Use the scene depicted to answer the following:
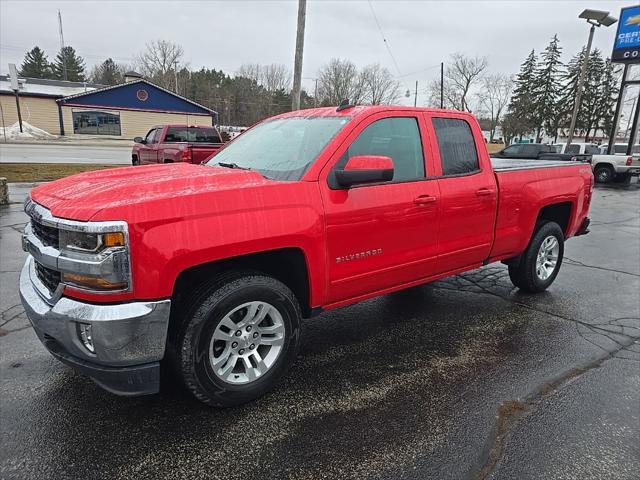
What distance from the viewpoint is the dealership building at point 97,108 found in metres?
40.4

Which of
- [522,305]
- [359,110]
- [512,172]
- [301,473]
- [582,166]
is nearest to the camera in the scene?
[301,473]

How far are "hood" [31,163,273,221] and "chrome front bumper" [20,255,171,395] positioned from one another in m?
0.51

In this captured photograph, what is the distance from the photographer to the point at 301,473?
2.40 metres

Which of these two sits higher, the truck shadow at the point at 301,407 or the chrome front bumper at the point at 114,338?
the chrome front bumper at the point at 114,338

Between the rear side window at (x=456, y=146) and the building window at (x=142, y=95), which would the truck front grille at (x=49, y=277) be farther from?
the building window at (x=142, y=95)

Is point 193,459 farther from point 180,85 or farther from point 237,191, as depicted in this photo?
point 180,85

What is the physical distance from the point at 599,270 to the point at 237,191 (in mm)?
5973

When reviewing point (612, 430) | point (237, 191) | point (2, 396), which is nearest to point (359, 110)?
point (237, 191)

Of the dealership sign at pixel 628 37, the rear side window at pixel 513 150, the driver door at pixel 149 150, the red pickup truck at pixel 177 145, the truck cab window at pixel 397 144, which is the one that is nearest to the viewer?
the truck cab window at pixel 397 144

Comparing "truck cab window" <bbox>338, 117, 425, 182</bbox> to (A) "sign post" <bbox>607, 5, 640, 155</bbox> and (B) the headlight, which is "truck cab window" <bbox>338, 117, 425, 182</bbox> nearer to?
(B) the headlight

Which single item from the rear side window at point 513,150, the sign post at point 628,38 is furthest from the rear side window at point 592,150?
the rear side window at point 513,150

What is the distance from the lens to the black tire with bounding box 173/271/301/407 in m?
2.64

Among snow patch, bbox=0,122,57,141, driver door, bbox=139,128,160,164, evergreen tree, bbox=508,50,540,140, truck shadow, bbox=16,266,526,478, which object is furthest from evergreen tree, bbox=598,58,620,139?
truck shadow, bbox=16,266,526,478

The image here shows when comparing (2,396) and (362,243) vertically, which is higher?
(362,243)
